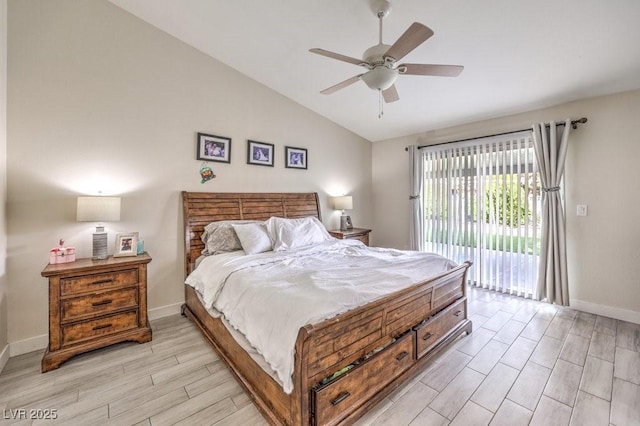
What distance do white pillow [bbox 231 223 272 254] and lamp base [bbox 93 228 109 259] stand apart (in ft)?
3.98

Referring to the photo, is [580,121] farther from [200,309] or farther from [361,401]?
[200,309]

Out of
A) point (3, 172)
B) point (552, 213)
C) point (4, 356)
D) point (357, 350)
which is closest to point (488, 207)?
point (552, 213)

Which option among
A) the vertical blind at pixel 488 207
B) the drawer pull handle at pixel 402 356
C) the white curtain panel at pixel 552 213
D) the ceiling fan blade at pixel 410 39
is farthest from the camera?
the vertical blind at pixel 488 207

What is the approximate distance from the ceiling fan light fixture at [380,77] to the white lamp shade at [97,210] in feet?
8.32

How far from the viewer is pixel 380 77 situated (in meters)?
2.12

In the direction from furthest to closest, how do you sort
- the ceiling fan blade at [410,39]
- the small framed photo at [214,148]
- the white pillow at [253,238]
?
the small framed photo at [214,148], the white pillow at [253,238], the ceiling fan blade at [410,39]

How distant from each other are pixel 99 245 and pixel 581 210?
17.4ft

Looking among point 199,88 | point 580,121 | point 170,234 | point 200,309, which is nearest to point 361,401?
point 200,309

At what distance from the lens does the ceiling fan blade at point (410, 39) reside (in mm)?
1669

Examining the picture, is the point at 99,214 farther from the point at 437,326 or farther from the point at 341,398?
the point at 437,326

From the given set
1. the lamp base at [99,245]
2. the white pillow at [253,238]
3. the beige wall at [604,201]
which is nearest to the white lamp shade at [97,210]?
the lamp base at [99,245]

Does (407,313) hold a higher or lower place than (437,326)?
higher

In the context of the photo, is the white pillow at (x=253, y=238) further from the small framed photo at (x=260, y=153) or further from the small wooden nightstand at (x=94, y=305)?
the small framed photo at (x=260, y=153)

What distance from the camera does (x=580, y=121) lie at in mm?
3184
